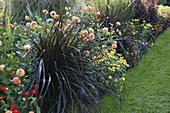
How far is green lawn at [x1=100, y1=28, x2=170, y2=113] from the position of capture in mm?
3469

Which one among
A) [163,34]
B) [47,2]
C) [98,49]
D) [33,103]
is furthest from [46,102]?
[163,34]

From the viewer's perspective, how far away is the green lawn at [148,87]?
3.47 meters

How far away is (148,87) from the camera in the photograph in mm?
4051

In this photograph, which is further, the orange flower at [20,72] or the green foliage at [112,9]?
the green foliage at [112,9]

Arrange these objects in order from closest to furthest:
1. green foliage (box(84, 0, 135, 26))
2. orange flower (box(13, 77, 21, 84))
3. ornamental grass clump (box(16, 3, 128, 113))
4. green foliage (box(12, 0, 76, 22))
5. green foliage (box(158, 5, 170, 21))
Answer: orange flower (box(13, 77, 21, 84)), ornamental grass clump (box(16, 3, 128, 113)), green foliage (box(12, 0, 76, 22)), green foliage (box(84, 0, 135, 26)), green foliage (box(158, 5, 170, 21))

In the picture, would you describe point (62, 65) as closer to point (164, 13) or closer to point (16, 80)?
point (16, 80)

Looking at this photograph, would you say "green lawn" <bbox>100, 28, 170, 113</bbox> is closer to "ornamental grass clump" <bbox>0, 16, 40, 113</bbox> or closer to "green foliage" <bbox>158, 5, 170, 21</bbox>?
"ornamental grass clump" <bbox>0, 16, 40, 113</bbox>

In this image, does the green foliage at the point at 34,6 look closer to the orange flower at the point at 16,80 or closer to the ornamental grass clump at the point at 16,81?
the ornamental grass clump at the point at 16,81

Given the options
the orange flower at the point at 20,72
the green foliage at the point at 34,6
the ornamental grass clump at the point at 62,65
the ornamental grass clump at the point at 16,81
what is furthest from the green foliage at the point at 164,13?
the orange flower at the point at 20,72

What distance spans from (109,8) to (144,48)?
1.18 meters

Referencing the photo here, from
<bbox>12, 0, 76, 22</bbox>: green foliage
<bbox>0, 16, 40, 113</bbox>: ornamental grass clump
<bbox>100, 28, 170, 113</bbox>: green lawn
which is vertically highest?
<bbox>12, 0, 76, 22</bbox>: green foliage

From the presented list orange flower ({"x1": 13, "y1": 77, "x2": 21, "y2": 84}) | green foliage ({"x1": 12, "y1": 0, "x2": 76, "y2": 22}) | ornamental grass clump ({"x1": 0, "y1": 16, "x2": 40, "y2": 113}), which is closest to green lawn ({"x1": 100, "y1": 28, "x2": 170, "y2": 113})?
ornamental grass clump ({"x1": 0, "y1": 16, "x2": 40, "y2": 113})

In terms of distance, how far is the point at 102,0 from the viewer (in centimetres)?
516

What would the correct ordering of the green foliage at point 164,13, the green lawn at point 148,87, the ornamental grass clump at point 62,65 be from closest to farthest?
the ornamental grass clump at point 62,65 < the green lawn at point 148,87 < the green foliage at point 164,13
